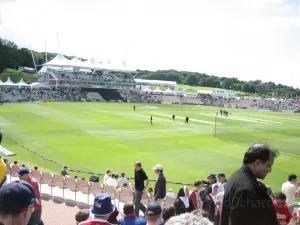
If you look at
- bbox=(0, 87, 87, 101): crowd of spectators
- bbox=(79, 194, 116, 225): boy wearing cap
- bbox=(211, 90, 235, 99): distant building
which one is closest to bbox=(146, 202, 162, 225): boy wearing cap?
bbox=(79, 194, 116, 225): boy wearing cap

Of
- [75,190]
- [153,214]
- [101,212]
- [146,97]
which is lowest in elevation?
[146,97]

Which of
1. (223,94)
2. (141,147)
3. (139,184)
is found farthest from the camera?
(223,94)

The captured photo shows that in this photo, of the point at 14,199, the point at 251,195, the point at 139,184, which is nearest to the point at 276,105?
the point at 139,184

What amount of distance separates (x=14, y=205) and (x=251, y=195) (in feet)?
7.41

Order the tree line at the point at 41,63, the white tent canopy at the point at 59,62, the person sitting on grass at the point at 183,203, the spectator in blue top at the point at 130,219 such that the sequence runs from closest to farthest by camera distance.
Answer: the spectator in blue top at the point at 130,219, the person sitting on grass at the point at 183,203, the white tent canopy at the point at 59,62, the tree line at the point at 41,63

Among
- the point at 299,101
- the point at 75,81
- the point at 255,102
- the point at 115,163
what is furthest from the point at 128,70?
the point at 115,163

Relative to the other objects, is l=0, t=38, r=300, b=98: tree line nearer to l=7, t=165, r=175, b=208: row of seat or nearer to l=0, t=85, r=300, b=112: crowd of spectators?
l=0, t=85, r=300, b=112: crowd of spectators

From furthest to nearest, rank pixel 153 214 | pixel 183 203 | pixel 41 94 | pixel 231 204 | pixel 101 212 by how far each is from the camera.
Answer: pixel 41 94 < pixel 183 203 < pixel 153 214 < pixel 101 212 < pixel 231 204

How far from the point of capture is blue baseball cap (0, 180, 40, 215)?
2674 mm

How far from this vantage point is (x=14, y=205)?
2678mm

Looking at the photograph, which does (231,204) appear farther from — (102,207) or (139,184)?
(139,184)

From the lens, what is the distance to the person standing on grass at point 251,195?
334 cm

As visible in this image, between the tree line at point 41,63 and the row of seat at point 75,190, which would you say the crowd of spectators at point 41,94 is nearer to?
the tree line at point 41,63

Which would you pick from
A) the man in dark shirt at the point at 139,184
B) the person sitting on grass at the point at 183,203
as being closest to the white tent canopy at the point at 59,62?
the man in dark shirt at the point at 139,184
